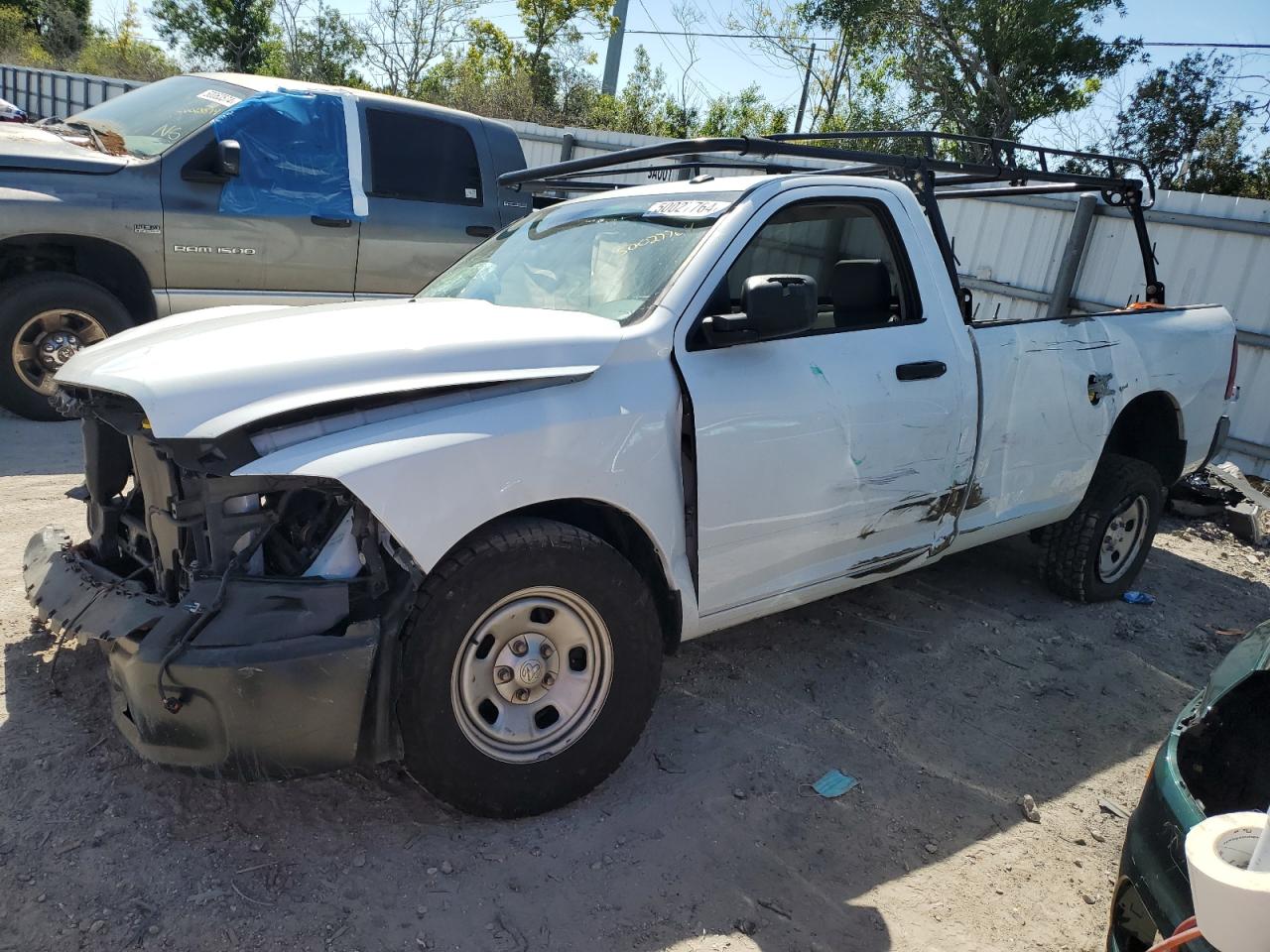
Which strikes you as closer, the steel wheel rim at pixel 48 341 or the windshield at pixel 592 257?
the windshield at pixel 592 257

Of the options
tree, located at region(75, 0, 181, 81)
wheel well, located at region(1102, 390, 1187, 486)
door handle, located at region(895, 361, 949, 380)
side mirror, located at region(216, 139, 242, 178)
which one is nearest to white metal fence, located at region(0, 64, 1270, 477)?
wheel well, located at region(1102, 390, 1187, 486)

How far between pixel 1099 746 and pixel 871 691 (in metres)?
0.89

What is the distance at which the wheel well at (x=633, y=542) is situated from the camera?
3072 millimetres

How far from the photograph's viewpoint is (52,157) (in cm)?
571

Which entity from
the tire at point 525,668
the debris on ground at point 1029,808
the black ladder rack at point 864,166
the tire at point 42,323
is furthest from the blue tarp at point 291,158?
the debris on ground at point 1029,808

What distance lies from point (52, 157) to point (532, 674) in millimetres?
4960

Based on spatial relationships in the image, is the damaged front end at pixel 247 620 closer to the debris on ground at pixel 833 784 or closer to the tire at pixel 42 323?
the debris on ground at pixel 833 784

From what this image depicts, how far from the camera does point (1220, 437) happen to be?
543 centimetres

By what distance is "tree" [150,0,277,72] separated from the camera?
32750 mm

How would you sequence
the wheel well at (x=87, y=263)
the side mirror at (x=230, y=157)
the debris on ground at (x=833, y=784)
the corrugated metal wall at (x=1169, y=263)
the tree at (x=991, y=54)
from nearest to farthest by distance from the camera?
the debris on ground at (x=833, y=784), the wheel well at (x=87, y=263), the side mirror at (x=230, y=157), the corrugated metal wall at (x=1169, y=263), the tree at (x=991, y=54)

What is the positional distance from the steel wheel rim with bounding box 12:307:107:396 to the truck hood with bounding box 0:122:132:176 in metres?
0.84

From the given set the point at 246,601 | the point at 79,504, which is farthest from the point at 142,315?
the point at 246,601

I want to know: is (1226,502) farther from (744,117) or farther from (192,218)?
(744,117)

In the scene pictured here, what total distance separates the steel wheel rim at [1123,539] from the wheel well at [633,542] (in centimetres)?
290
